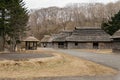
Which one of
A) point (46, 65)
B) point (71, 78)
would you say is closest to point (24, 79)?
point (71, 78)

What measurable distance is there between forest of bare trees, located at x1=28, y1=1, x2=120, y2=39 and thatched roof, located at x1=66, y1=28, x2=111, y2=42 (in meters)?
58.9

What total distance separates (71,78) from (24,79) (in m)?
2.81

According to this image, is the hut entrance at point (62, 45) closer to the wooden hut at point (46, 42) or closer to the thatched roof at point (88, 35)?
the thatched roof at point (88, 35)

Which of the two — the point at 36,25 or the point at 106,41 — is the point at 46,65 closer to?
the point at 106,41

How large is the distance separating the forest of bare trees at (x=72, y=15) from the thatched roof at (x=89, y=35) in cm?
5894

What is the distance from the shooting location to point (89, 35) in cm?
6575

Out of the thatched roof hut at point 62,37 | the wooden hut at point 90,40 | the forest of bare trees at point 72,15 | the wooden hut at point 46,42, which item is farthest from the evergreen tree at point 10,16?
the forest of bare trees at point 72,15

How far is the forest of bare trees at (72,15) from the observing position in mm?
135250

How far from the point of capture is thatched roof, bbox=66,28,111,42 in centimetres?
6444

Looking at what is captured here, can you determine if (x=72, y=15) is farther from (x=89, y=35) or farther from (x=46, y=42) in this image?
(x=89, y=35)

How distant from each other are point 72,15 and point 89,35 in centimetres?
9139

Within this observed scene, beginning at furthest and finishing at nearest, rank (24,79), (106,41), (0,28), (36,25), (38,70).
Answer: (36,25)
(106,41)
(0,28)
(38,70)
(24,79)

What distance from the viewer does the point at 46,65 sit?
775 inches

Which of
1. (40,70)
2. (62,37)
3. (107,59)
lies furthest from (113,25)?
(40,70)
